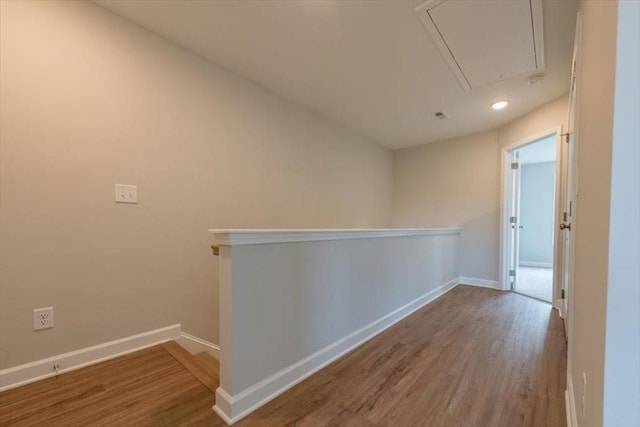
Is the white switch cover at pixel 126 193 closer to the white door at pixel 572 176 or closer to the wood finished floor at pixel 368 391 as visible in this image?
the wood finished floor at pixel 368 391

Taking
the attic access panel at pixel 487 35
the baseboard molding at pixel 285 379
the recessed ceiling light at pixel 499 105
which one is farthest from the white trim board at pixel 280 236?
the recessed ceiling light at pixel 499 105

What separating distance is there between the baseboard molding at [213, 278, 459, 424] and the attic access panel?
2.20 m

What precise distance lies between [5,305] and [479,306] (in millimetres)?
3816

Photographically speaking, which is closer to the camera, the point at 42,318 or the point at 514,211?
the point at 42,318

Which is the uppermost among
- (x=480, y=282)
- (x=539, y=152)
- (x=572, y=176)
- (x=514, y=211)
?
(x=539, y=152)

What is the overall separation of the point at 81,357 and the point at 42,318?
0.33 meters

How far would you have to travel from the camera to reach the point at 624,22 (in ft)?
2.01

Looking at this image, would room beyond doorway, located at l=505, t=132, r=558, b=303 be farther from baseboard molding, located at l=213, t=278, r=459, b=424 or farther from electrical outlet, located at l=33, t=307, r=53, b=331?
electrical outlet, located at l=33, t=307, r=53, b=331

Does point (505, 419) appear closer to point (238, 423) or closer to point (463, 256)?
point (238, 423)

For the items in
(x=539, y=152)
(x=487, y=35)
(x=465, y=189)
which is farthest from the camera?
(x=539, y=152)

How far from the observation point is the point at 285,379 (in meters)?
1.50

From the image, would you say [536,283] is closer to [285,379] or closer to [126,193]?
[285,379]

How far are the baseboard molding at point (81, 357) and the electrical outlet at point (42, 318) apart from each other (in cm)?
19

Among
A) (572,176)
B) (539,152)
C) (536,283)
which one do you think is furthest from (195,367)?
(539,152)
